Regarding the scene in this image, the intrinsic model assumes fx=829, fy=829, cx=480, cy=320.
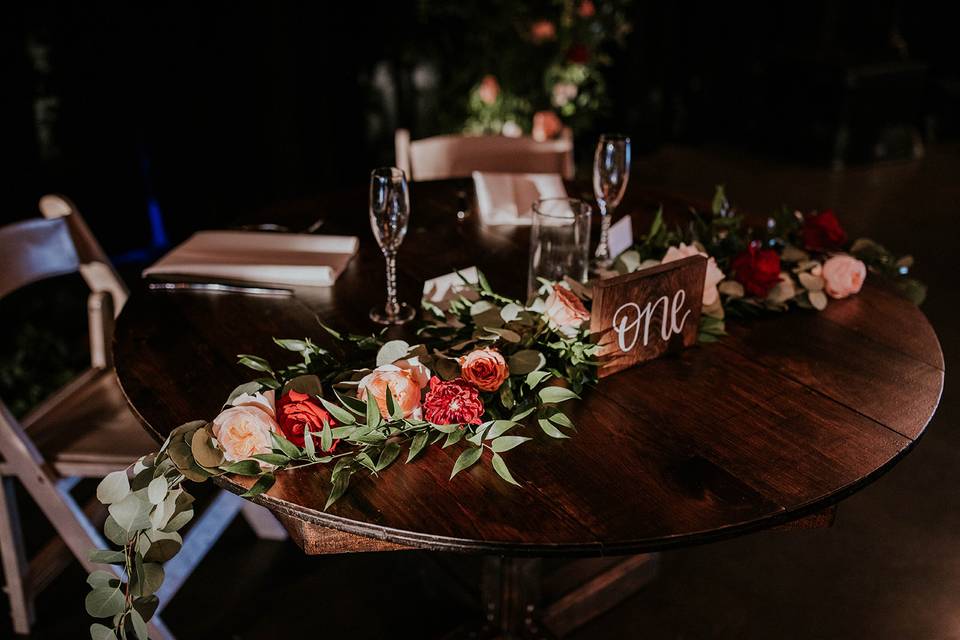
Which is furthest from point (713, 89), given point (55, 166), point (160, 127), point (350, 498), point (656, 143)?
point (350, 498)

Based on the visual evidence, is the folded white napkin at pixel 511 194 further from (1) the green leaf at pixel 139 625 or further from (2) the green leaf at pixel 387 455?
(1) the green leaf at pixel 139 625

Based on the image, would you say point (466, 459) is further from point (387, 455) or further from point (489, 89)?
point (489, 89)

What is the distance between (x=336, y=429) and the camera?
104 centimetres

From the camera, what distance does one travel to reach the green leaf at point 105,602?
3.38ft

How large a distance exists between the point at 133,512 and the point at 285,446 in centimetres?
21

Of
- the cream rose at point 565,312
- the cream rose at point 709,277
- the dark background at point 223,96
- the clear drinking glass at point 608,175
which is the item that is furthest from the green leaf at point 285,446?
the dark background at point 223,96

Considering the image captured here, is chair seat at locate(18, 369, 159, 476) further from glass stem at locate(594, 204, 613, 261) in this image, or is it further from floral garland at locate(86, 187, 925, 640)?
glass stem at locate(594, 204, 613, 261)

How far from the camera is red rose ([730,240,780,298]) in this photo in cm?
142

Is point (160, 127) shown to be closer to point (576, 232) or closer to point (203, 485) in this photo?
point (203, 485)

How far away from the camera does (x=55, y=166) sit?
9.63ft

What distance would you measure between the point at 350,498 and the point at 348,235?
94 centimetres

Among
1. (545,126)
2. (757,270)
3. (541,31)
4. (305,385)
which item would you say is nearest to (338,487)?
(305,385)

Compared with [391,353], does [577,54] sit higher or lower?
higher

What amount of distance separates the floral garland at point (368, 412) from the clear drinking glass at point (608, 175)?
0.29 m
